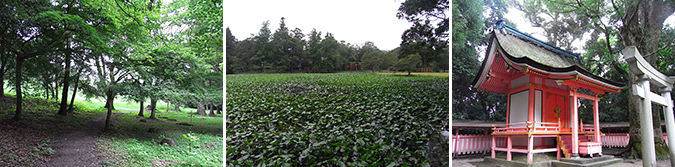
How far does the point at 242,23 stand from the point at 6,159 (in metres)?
2.33

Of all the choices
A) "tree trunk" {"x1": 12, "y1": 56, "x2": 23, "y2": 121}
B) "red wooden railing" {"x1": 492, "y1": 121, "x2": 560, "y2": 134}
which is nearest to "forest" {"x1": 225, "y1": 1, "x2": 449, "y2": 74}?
"red wooden railing" {"x1": 492, "y1": 121, "x2": 560, "y2": 134}

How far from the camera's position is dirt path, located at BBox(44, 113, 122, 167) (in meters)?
2.53

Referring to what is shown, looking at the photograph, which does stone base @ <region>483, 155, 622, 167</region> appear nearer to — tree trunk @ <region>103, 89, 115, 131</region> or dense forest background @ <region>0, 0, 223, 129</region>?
dense forest background @ <region>0, 0, 223, 129</region>

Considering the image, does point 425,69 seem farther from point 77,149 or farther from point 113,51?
point 77,149

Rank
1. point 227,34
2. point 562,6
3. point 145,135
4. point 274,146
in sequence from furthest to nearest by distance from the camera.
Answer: point 562,6 → point 145,135 → point 227,34 → point 274,146

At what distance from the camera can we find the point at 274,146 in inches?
73.7

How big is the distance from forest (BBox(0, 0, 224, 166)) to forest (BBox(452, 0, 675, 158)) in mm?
3471

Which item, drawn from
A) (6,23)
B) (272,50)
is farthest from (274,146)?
(6,23)

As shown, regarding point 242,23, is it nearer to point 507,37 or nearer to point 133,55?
point 133,55

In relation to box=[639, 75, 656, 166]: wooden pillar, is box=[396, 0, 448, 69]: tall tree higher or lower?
higher

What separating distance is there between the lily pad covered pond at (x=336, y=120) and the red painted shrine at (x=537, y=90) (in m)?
1.14

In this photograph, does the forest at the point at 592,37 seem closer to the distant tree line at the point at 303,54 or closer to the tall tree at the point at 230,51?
the distant tree line at the point at 303,54

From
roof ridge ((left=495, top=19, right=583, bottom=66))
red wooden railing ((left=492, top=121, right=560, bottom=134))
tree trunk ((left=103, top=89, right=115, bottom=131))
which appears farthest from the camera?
roof ridge ((left=495, top=19, right=583, bottom=66))

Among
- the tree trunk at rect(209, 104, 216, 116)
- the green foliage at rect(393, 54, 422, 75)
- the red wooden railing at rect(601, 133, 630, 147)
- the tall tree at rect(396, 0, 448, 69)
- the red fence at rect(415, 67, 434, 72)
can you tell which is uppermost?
the tall tree at rect(396, 0, 448, 69)
